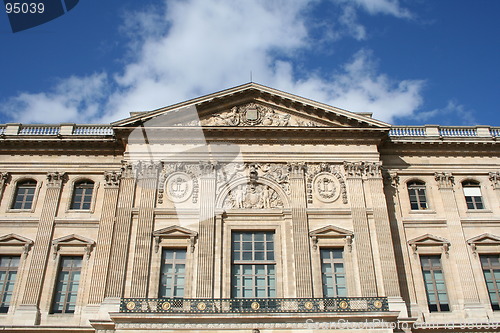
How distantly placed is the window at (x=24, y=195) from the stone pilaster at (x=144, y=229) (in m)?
5.35

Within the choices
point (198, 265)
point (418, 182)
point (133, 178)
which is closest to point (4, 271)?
point (133, 178)

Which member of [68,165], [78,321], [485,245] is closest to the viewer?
[78,321]

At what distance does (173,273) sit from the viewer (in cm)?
2161

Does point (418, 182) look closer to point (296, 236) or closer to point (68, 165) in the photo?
point (296, 236)

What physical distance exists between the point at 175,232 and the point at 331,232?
6.65m

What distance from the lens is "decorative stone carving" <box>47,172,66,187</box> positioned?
24188 mm

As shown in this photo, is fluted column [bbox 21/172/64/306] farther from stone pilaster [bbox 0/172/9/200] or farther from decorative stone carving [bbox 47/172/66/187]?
stone pilaster [bbox 0/172/9/200]

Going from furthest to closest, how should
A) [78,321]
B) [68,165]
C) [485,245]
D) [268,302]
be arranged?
[68,165], [485,245], [78,321], [268,302]

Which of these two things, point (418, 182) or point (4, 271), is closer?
point (4, 271)

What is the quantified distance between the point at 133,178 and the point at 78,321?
6.40 meters

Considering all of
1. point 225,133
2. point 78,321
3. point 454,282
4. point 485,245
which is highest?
point 225,133

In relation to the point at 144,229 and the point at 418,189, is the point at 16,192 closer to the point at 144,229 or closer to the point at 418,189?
the point at 144,229

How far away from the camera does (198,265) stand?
69.7 feet

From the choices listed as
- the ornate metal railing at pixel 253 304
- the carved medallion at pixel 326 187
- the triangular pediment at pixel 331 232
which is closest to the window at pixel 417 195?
the carved medallion at pixel 326 187
